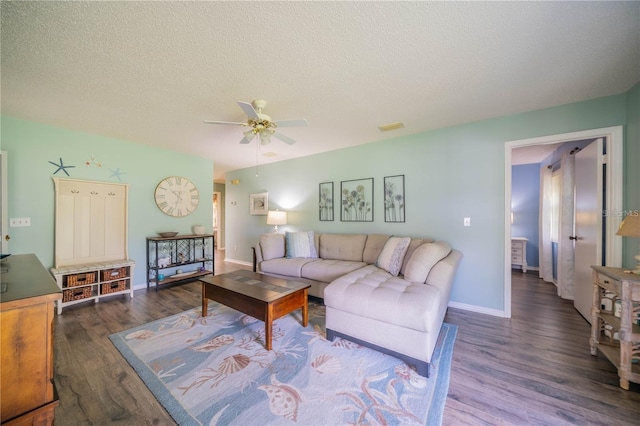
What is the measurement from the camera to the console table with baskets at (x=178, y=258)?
3.93m

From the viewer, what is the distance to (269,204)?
5.33 metres

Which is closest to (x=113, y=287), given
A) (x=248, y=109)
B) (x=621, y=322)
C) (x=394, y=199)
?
(x=248, y=109)

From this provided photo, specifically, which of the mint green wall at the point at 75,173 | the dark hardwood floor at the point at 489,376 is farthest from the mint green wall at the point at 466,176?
the mint green wall at the point at 75,173

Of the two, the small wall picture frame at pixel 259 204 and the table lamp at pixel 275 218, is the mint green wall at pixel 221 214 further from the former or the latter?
the table lamp at pixel 275 218

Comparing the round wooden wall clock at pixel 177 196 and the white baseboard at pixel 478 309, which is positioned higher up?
the round wooden wall clock at pixel 177 196

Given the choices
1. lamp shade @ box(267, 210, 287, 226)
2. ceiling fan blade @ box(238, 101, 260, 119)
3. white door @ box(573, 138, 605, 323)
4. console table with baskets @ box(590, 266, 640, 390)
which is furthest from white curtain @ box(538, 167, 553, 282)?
ceiling fan blade @ box(238, 101, 260, 119)

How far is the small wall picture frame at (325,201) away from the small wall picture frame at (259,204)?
1497 millimetres

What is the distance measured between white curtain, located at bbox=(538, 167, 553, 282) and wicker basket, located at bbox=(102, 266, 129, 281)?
712cm

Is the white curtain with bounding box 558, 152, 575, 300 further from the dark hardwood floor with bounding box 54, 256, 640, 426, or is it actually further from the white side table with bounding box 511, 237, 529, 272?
the white side table with bounding box 511, 237, 529, 272

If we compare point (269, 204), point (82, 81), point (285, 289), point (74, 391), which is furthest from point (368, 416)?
point (269, 204)

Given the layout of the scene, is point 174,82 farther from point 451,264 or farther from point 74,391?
point 451,264

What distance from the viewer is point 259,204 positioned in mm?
5500

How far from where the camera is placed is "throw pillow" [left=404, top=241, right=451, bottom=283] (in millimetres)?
2275

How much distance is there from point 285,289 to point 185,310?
158 cm
